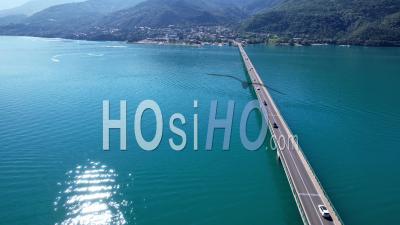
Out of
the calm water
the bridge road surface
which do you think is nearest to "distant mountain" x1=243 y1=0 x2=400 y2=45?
the calm water

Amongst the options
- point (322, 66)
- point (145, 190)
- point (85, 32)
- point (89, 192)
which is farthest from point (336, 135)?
point (85, 32)

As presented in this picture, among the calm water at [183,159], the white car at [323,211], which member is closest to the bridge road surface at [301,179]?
the white car at [323,211]

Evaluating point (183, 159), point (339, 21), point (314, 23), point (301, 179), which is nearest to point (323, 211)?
point (301, 179)

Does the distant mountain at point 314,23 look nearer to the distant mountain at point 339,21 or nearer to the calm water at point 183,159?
the distant mountain at point 339,21

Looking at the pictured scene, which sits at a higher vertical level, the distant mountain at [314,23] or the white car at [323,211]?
the distant mountain at [314,23]

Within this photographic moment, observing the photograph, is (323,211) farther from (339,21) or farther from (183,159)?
(339,21)

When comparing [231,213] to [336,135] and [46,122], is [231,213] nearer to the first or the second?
[336,135]
